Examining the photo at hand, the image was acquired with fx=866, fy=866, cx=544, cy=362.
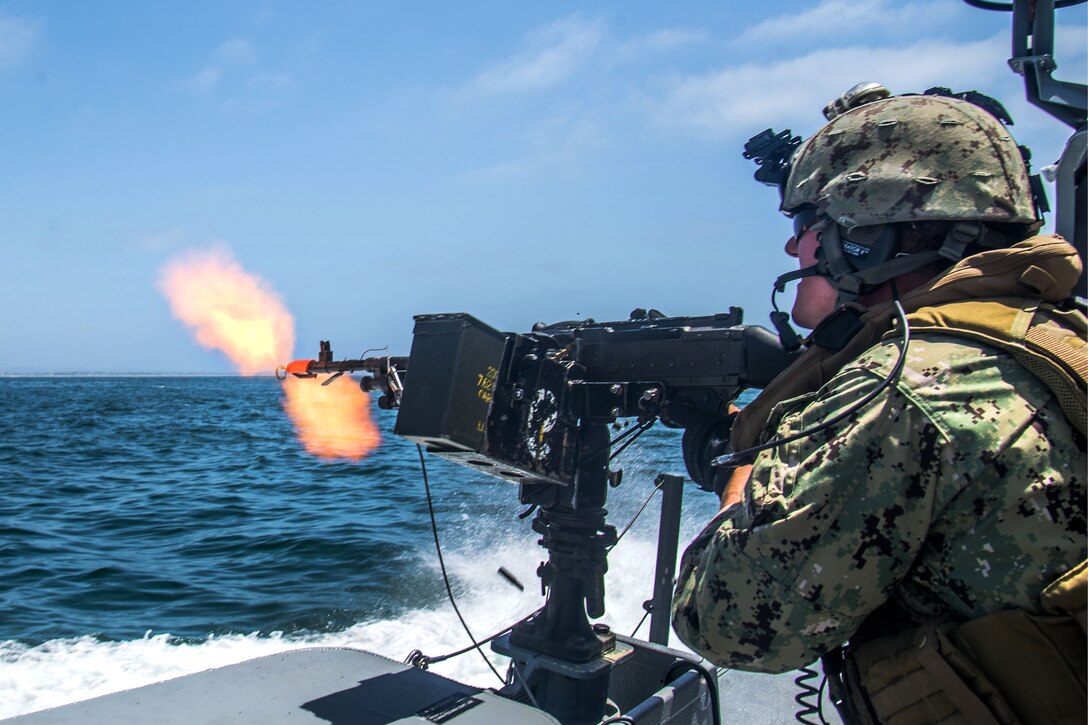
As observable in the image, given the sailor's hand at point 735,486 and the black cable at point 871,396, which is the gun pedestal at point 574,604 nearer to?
the sailor's hand at point 735,486

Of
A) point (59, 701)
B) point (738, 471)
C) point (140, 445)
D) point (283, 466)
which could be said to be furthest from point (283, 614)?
point (140, 445)

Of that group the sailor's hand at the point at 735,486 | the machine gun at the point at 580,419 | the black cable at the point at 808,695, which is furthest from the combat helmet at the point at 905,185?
the machine gun at the point at 580,419

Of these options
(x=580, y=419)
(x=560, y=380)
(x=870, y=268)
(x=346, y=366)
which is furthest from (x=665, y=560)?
(x=870, y=268)

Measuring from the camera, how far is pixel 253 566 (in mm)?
9797

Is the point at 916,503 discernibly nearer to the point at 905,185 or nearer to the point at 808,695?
the point at 905,185

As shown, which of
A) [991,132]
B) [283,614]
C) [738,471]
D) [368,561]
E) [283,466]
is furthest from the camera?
[283,466]

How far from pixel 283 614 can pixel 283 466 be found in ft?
37.9

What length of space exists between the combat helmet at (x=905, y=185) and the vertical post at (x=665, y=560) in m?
2.41

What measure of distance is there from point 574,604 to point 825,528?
2.46 meters

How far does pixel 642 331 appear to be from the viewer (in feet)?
13.0

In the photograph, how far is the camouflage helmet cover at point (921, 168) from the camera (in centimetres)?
192

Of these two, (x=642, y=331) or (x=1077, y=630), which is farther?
(x=642, y=331)

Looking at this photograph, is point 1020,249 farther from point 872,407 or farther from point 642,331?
point 642,331

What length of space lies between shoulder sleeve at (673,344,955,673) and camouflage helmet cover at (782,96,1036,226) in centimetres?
41
